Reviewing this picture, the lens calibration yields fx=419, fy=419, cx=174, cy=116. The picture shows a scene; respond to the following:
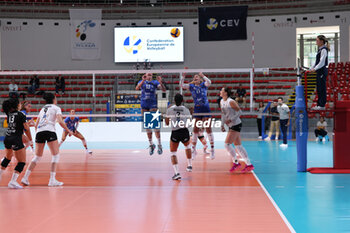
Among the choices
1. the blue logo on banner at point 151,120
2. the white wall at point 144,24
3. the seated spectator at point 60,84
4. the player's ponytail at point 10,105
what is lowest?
the blue logo on banner at point 151,120

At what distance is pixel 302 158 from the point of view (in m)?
9.81

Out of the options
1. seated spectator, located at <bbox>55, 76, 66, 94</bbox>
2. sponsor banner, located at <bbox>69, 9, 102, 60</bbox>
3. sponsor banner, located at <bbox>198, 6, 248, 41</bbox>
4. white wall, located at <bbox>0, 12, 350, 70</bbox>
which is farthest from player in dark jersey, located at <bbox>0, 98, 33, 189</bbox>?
sponsor banner, located at <bbox>198, 6, 248, 41</bbox>

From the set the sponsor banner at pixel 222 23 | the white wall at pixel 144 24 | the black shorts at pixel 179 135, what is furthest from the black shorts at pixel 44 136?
the sponsor banner at pixel 222 23

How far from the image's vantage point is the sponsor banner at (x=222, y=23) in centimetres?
2738

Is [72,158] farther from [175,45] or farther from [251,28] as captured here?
[251,28]

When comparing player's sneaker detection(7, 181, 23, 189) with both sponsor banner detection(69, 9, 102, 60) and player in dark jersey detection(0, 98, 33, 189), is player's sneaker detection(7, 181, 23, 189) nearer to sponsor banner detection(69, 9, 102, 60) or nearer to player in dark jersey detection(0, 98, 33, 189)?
player in dark jersey detection(0, 98, 33, 189)

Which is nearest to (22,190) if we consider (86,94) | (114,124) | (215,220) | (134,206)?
(134,206)

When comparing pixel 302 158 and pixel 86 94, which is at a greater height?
pixel 86 94

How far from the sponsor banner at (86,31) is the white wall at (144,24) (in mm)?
907

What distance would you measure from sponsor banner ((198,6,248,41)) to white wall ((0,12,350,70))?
33.5 inches

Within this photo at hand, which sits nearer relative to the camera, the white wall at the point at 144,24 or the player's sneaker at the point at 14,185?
the player's sneaker at the point at 14,185

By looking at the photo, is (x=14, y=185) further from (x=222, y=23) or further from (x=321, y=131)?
(x=222, y=23)

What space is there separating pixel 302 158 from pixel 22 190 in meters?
6.18

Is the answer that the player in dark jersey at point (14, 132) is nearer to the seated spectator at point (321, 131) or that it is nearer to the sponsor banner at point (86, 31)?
the seated spectator at point (321, 131)
